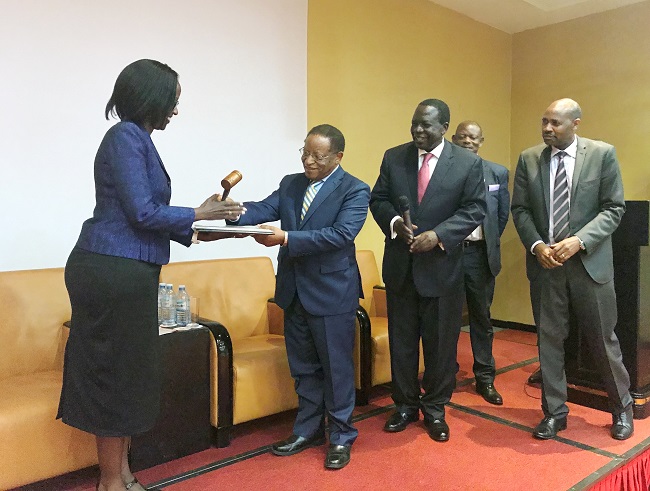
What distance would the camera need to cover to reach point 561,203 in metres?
2.89

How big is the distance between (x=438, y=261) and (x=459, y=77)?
3.00 metres

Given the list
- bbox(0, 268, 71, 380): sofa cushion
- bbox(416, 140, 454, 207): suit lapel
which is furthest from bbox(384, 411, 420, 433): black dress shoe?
bbox(0, 268, 71, 380): sofa cushion

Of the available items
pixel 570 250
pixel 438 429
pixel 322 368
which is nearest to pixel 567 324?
pixel 570 250

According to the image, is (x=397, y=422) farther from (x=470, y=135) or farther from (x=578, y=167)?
(x=470, y=135)

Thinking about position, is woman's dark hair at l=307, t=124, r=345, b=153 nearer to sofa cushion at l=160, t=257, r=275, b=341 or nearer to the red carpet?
sofa cushion at l=160, t=257, r=275, b=341

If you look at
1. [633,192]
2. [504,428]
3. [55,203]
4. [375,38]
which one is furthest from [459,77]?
[55,203]

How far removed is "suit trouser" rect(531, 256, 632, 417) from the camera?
2840 mm

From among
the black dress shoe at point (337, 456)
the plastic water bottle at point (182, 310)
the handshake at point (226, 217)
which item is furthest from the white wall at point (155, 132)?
the black dress shoe at point (337, 456)

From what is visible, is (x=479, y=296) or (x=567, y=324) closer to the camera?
(x=567, y=324)

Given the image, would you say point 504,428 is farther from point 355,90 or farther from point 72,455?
point 355,90

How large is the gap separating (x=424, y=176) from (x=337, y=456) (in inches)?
54.6

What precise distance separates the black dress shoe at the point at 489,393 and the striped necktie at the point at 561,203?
43.6 inches

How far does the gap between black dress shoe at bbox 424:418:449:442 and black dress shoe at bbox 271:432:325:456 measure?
0.57 meters

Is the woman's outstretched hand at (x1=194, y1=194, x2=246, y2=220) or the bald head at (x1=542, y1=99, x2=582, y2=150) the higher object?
the bald head at (x1=542, y1=99, x2=582, y2=150)
